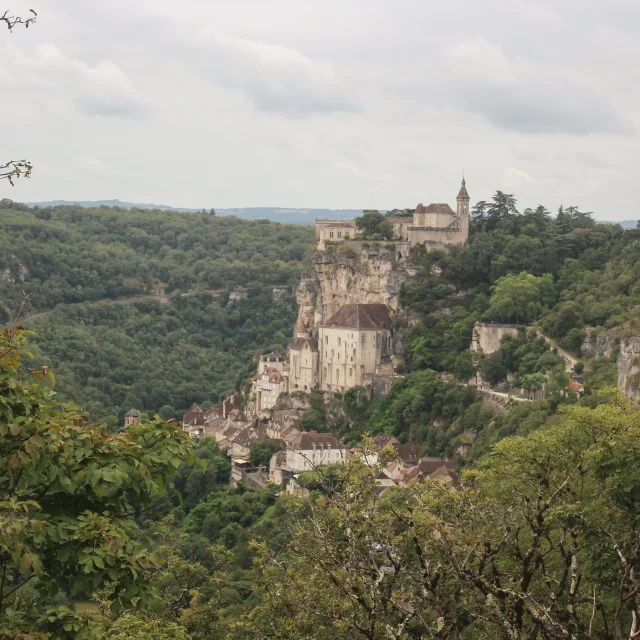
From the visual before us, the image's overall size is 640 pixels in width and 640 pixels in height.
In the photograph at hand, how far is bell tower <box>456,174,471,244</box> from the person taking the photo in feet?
254

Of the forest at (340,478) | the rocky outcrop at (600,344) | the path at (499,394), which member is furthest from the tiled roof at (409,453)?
the rocky outcrop at (600,344)

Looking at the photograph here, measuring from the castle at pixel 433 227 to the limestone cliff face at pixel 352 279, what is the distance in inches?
63.3

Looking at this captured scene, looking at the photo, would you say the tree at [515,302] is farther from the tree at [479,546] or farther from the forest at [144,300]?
the tree at [479,546]

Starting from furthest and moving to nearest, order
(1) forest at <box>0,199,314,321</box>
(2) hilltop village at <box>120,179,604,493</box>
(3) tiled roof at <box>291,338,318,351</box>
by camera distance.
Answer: (1) forest at <box>0,199,314,321</box> < (3) tiled roof at <box>291,338,318,351</box> < (2) hilltop village at <box>120,179,604,493</box>

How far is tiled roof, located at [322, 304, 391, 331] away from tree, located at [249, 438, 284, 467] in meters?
9.43

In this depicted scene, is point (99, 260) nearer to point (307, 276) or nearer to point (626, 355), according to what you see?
point (307, 276)

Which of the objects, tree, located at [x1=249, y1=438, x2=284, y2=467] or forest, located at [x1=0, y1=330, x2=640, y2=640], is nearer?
forest, located at [x1=0, y1=330, x2=640, y2=640]

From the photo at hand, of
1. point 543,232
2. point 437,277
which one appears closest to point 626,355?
point 437,277

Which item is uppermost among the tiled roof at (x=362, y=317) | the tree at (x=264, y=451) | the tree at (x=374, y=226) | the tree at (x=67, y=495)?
the tree at (x=374, y=226)

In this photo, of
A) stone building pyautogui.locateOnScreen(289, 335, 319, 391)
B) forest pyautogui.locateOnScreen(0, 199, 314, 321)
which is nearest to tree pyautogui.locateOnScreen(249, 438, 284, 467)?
stone building pyautogui.locateOnScreen(289, 335, 319, 391)

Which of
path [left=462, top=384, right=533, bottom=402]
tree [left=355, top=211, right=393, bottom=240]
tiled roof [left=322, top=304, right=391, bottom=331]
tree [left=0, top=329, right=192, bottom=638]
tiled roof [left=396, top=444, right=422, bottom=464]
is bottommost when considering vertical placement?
tiled roof [left=396, top=444, right=422, bottom=464]

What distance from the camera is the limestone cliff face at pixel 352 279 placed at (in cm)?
7456

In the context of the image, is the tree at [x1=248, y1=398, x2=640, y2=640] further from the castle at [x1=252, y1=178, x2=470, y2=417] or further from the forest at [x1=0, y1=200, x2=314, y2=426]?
the forest at [x1=0, y1=200, x2=314, y2=426]

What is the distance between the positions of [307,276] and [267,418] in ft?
40.9
